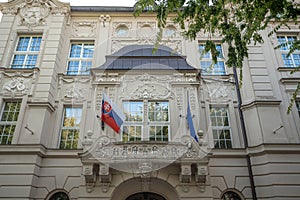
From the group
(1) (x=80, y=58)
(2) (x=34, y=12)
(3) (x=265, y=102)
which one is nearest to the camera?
(3) (x=265, y=102)

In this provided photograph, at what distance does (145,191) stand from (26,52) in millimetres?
10765

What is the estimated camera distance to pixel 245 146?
38.4 ft

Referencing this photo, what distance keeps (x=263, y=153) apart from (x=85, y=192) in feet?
27.1

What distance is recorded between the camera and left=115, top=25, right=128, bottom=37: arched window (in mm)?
16266

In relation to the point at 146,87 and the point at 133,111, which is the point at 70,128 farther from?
the point at 146,87

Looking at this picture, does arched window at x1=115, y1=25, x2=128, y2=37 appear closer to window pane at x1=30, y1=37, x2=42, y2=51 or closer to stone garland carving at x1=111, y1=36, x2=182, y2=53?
stone garland carving at x1=111, y1=36, x2=182, y2=53

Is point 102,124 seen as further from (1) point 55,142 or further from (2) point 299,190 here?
(2) point 299,190

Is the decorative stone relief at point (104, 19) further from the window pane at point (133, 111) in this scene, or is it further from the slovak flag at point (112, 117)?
the slovak flag at point (112, 117)

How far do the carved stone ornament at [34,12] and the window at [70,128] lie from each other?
6440mm

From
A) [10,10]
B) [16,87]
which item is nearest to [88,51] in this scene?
[16,87]

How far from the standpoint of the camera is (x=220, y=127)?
12.7 metres

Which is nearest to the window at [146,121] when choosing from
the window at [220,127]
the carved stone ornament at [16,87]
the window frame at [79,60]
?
the window at [220,127]

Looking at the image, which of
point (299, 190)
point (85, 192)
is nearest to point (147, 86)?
point (85, 192)

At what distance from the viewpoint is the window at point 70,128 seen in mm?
12288
